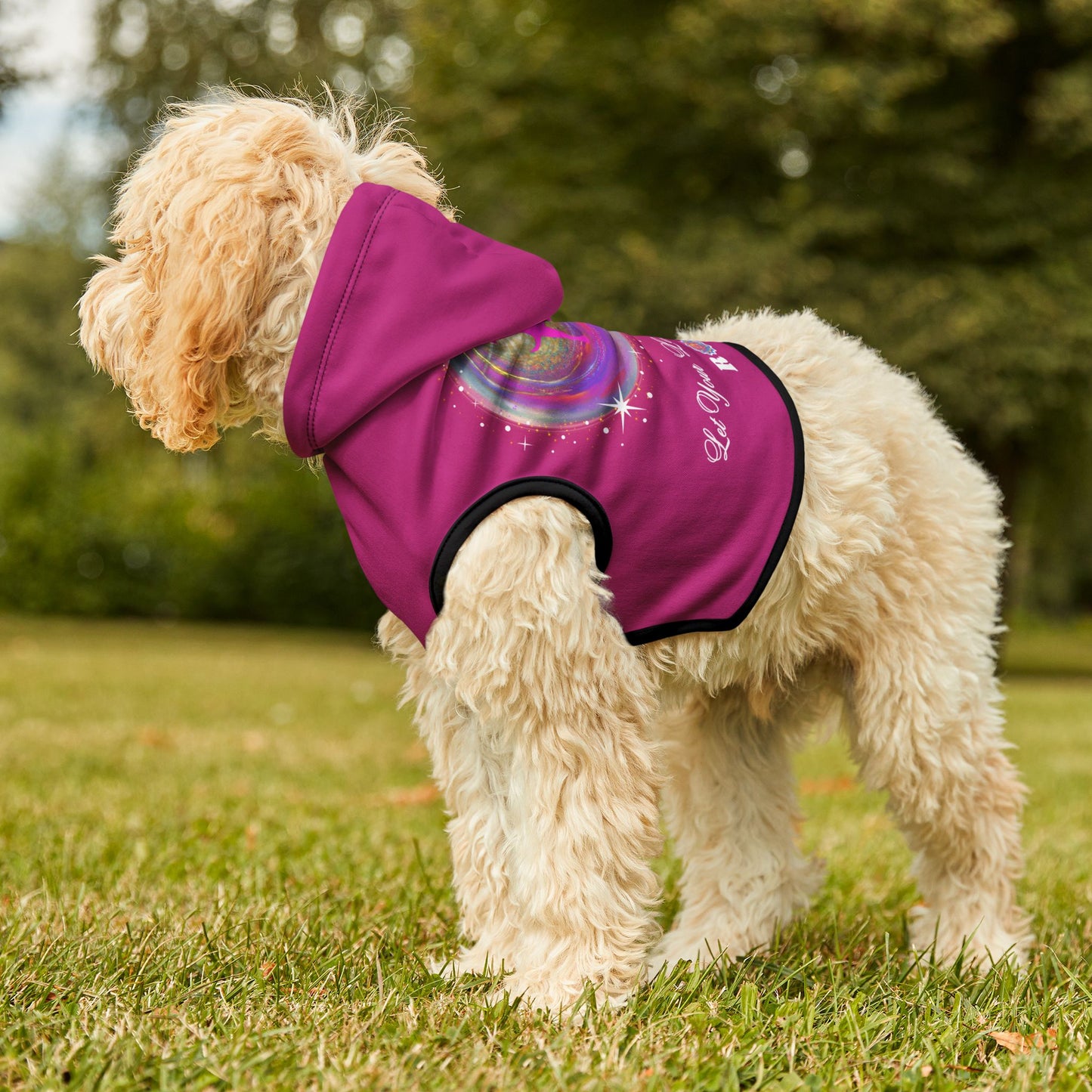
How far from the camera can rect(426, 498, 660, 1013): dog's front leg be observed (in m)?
2.45

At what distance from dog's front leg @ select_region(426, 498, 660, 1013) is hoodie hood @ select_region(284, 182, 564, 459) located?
39cm

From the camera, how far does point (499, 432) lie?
2.47m

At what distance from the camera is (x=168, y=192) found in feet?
8.49

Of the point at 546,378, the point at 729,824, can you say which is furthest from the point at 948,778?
the point at 546,378

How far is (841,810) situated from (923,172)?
1104cm

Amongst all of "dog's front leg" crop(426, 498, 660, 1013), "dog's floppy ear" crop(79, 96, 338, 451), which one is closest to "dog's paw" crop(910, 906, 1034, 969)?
"dog's front leg" crop(426, 498, 660, 1013)

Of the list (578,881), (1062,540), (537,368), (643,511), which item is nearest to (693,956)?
(578,881)

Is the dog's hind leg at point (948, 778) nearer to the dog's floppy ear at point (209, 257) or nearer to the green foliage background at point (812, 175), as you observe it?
the dog's floppy ear at point (209, 257)

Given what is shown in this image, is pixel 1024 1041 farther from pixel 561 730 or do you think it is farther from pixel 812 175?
pixel 812 175

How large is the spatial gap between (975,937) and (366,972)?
66.5 inches

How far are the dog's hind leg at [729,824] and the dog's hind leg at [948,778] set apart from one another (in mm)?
334

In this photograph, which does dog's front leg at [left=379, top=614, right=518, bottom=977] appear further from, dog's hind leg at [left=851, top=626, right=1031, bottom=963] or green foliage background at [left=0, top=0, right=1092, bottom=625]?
green foliage background at [left=0, top=0, right=1092, bottom=625]

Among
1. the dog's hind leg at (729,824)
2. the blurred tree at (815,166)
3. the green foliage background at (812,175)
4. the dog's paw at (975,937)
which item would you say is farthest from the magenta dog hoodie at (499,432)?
the blurred tree at (815,166)

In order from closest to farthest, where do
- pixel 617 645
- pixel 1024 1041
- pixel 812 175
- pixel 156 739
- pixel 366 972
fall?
pixel 1024 1041
pixel 617 645
pixel 366 972
pixel 156 739
pixel 812 175
